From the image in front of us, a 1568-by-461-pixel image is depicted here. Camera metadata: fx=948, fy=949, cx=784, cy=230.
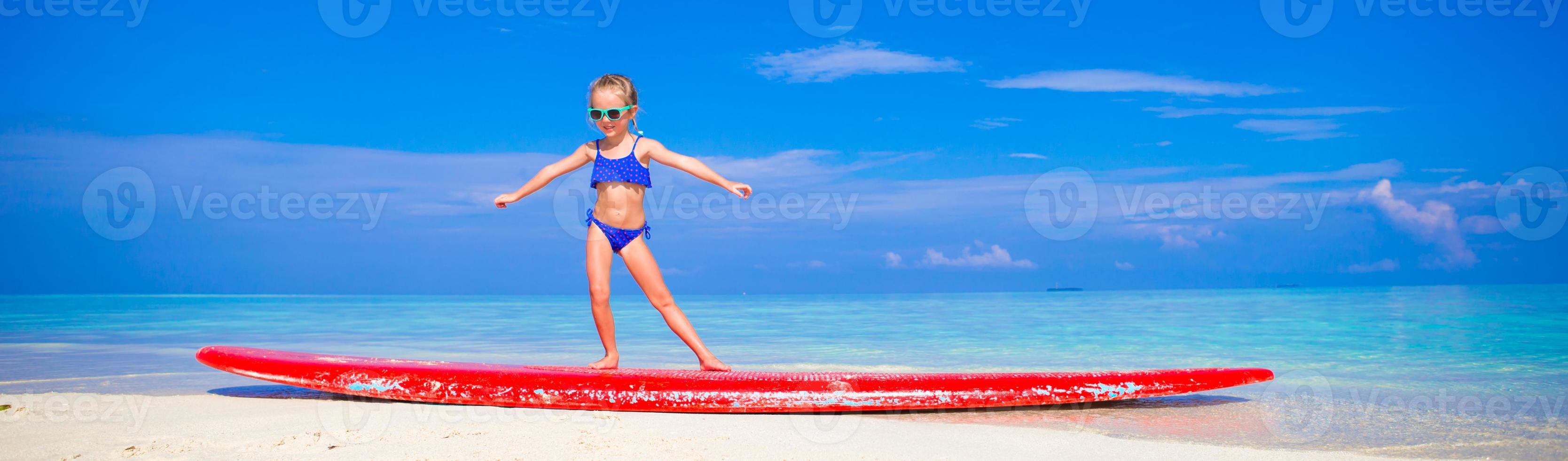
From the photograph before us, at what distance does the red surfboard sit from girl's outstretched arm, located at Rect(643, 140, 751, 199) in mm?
837

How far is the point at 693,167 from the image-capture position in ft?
14.3

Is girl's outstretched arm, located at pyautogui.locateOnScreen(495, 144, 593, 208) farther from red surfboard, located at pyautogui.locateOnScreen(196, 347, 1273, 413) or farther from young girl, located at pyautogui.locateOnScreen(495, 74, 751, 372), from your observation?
red surfboard, located at pyautogui.locateOnScreen(196, 347, 1273, 413)

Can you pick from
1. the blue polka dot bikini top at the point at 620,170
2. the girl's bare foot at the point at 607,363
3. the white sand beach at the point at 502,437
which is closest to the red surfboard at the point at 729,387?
the white sand beach at the point at 502,437

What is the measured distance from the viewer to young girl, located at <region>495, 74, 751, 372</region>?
14.4 feet

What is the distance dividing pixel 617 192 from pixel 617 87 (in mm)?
491

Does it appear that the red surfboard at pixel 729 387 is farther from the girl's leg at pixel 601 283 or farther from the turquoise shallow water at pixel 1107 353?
the girl's leg at pixel 601 283

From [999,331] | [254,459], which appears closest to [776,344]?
[999,331]

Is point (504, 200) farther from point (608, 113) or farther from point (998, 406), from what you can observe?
point (998, 406)

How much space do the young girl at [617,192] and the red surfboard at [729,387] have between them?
455 millimetres

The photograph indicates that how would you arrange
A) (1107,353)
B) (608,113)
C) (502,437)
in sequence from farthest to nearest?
(1107,353), (608,113), (502,437)

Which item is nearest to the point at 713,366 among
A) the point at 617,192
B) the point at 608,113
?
the point at 617,192

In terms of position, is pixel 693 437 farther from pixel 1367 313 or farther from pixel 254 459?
pixel 1367 313

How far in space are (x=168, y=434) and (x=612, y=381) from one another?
1.51 meters

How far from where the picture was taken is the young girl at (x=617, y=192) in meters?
4.40
